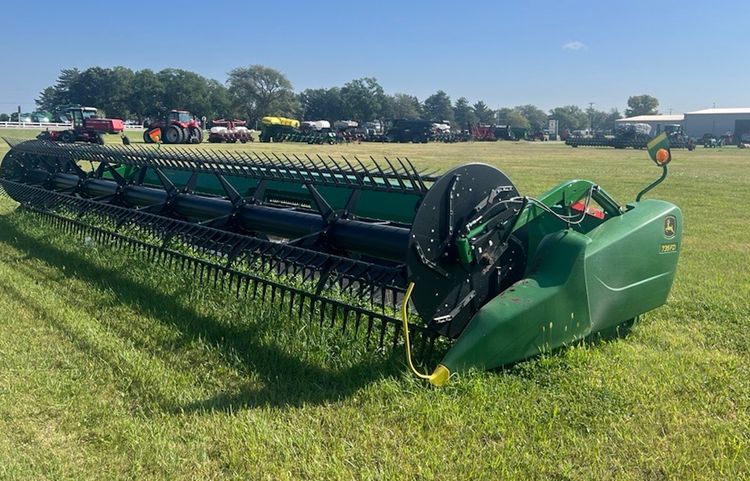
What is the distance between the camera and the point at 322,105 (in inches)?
4198

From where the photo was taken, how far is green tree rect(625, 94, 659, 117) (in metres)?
139

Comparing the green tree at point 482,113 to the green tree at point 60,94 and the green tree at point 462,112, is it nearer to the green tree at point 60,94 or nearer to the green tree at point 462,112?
the green tree at point 462,112

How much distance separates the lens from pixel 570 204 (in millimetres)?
3797

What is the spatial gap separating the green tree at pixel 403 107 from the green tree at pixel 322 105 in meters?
9.05

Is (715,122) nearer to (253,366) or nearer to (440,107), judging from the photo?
(440,107)

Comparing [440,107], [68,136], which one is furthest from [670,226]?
[440,107]

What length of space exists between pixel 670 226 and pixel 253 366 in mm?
2602

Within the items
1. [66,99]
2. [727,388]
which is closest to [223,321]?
[727,388]

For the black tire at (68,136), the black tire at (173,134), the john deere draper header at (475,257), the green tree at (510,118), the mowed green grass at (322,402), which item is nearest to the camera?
the mowed green grass at (322,402)

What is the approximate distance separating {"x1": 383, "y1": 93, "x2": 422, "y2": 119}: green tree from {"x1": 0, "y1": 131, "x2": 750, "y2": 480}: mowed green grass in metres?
106

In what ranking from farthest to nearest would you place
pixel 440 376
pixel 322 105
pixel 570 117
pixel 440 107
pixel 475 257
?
pixel 570 117 → pixel 440 107 → pixel 322 105 → pixel 475 257 → pixel 440 376

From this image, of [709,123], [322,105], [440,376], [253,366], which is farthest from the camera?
[322,105]

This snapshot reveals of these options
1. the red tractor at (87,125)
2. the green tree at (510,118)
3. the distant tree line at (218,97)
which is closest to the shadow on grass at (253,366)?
the red tractor at (87,125)

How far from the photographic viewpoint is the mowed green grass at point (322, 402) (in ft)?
8.54
